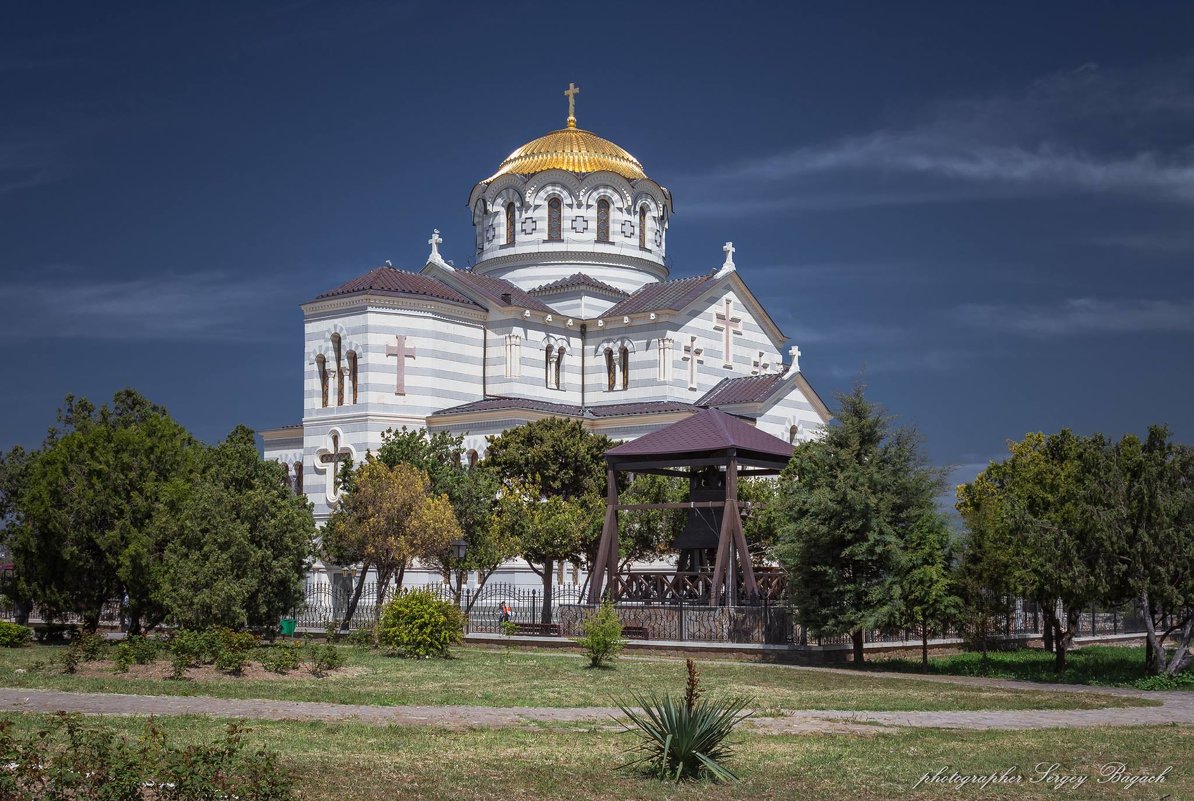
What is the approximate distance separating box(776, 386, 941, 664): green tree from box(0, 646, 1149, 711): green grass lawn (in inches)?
86.4

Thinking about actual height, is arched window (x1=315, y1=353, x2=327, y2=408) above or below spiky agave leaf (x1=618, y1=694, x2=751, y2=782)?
above

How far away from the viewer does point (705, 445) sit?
32.8m

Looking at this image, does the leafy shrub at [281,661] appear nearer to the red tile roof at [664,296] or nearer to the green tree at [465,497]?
the green tree at [465,497]

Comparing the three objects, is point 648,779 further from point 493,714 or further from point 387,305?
point 387,305

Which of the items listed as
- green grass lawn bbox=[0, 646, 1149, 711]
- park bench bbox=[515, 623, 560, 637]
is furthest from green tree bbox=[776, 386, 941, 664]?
park bench bbox=[515, 623, 560, 637]

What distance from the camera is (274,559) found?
2859 cm

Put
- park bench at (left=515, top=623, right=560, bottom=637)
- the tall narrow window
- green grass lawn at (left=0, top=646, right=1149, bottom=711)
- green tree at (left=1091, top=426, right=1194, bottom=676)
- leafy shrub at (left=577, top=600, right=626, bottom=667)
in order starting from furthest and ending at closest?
the tall narrow window
park bench at (left=515, top=623, right=560, bottom=637)
leafy shrub at (left=577, top=600, right=626, bottom=667)
green tree at (left=1091, top=426, right=1194, bottom=676)
green grass lawn at (left=0, top=646, right=1149, bottom=711)

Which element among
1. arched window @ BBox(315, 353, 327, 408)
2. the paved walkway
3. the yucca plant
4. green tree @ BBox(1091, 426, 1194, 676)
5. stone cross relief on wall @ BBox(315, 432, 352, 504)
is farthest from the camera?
arched window @ BBox(315, 353, 327, 408)

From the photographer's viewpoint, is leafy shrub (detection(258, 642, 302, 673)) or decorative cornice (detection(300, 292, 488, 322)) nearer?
leafy shrub (detection(258, 642, 302, 673))

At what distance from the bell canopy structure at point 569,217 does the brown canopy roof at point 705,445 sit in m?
25.8

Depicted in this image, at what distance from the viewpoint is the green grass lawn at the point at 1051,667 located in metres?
25.2

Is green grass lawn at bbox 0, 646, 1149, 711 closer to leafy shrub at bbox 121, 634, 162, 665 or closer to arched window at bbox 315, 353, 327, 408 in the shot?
leafy shrub at bbox 121, 634, 162, 665

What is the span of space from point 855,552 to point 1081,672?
17.2 feet

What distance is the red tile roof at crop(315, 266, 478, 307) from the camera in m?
52.6
